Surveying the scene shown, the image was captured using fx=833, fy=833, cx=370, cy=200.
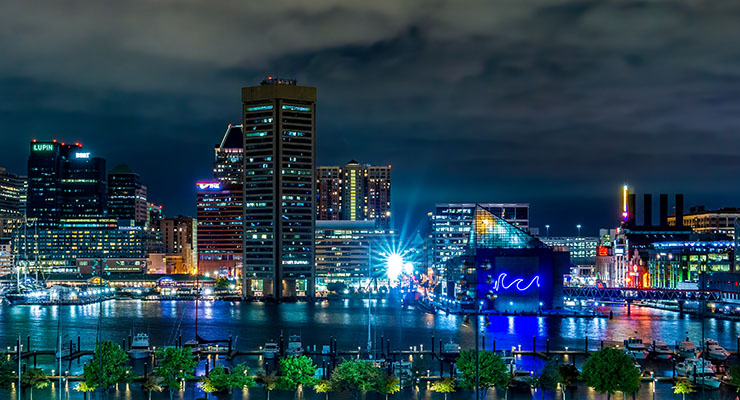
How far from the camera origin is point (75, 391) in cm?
5066

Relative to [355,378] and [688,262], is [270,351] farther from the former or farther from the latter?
[688,262]

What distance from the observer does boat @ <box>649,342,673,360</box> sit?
218 feet

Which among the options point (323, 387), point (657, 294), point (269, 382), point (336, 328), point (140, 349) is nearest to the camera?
point (323, 387)

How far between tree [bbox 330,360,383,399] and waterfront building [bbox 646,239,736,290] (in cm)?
9350

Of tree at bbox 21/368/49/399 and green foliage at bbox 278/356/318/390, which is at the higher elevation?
green foliage at bbox 278/356/318/390

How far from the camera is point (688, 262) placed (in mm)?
135875

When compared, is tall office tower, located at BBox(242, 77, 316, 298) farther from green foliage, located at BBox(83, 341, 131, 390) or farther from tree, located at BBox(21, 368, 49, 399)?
green foliage, located at BBox(83, 341, 131, 390)

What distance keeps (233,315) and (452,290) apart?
3443 centimetres

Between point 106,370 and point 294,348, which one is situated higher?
point 106,370

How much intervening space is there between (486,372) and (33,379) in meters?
27.4

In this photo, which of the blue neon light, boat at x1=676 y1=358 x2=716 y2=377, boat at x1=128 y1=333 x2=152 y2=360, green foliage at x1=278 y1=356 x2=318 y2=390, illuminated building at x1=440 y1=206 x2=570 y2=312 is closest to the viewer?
green foliage at x1=278 y1=356 x2=318 y2=390


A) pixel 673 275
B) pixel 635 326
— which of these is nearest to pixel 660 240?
pixel 673 275

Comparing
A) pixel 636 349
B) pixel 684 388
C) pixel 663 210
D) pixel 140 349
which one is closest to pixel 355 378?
pixel 684 388

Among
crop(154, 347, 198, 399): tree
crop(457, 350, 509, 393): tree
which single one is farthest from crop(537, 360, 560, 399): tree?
crop(154, 347, 198, 399): tree
